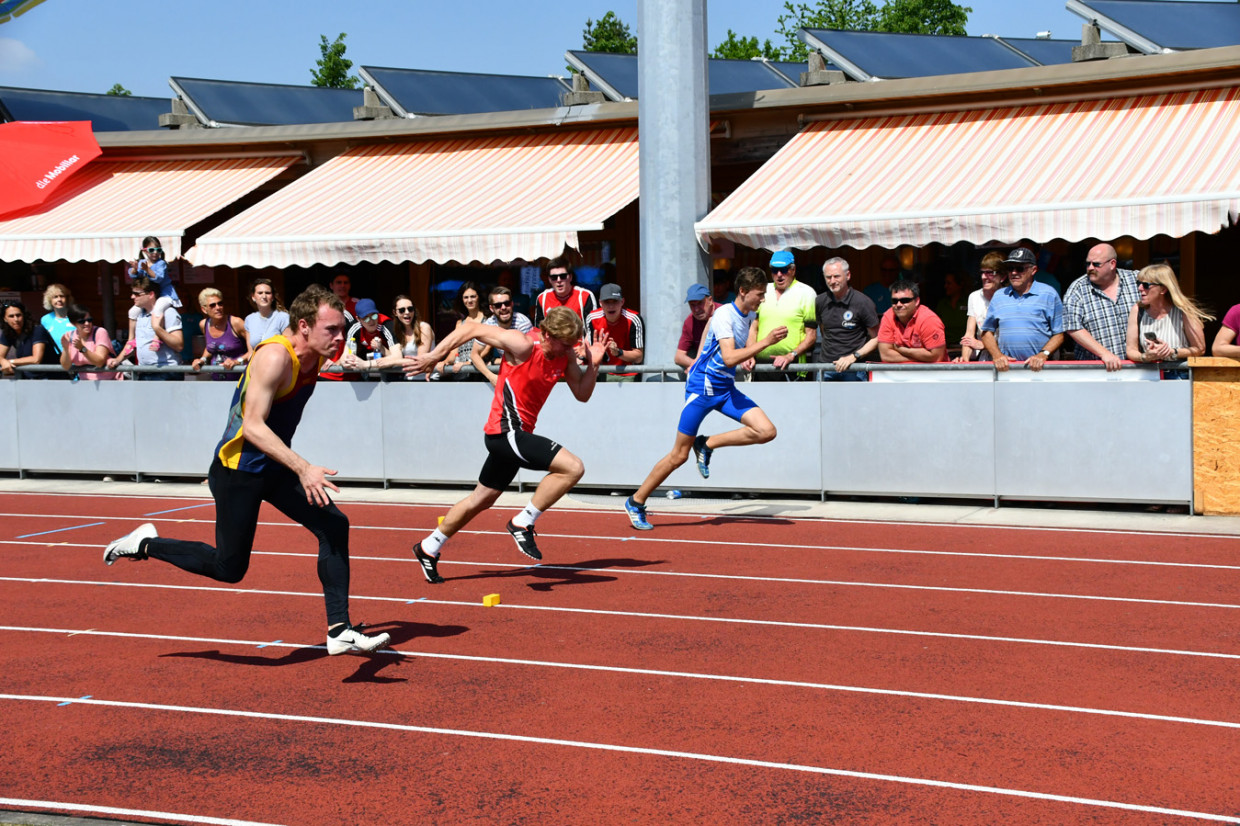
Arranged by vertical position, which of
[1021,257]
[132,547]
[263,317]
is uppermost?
[1021,257]

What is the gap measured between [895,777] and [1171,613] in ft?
11.4

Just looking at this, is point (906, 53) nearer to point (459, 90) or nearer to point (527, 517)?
point (459, 90)

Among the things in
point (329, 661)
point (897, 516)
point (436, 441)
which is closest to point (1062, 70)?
point (897, 516)

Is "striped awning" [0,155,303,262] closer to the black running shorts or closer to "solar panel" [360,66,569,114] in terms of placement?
"solar panel" [360,66,569,114]

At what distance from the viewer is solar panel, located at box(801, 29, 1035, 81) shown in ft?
53.9

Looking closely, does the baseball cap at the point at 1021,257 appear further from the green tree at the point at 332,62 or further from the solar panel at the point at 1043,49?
the green tree at the point at 332,62

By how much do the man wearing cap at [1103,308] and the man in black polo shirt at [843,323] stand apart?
1798 mm

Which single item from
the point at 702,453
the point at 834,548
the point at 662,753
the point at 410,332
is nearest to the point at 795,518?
the point at 702,453

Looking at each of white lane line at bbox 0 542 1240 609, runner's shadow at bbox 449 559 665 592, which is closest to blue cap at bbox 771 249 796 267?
runner's shadow at bbox 449 559 665 592

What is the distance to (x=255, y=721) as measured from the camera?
6.26m

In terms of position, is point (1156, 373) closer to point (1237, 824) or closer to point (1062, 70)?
point (1062, 70)

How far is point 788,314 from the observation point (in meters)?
12.5

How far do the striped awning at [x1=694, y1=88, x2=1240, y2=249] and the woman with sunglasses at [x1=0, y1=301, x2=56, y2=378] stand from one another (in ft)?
25.6

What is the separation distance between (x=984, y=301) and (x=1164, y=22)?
502 centimetres
